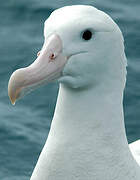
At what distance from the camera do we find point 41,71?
5867 mm

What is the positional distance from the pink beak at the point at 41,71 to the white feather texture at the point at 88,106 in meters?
0.04

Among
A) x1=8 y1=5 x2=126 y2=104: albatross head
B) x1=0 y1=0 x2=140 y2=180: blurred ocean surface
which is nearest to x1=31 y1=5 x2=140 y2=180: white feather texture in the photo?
x1=8 y1=5 x2=126 y2=104: albatross head

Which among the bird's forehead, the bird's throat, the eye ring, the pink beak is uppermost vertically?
the bird's forehead

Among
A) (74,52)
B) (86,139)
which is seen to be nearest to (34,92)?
(86,139)

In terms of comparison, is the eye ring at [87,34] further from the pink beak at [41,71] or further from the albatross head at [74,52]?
the pink beak at [41,71]

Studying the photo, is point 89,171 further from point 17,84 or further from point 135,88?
point 135,88

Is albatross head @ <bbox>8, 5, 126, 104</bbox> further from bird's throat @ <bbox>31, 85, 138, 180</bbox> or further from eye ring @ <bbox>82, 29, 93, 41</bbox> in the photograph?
bird's throat @ <bbox>31, 85, 138, 180</bbox>

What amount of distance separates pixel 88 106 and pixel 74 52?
385 mm

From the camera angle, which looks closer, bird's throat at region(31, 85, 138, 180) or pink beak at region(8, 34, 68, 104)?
pink beak at region(8, 34, 68, 104)

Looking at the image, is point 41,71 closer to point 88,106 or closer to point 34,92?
point 88,106

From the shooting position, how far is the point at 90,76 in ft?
19.5

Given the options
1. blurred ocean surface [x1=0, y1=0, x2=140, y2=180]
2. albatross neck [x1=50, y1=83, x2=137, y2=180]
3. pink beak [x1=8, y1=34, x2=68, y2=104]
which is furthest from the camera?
blurred ocean surface [x1=0, y1=0, x2=140, y2=180]

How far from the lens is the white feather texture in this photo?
5902 mm

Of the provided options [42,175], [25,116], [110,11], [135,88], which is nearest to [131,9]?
[110,11]
